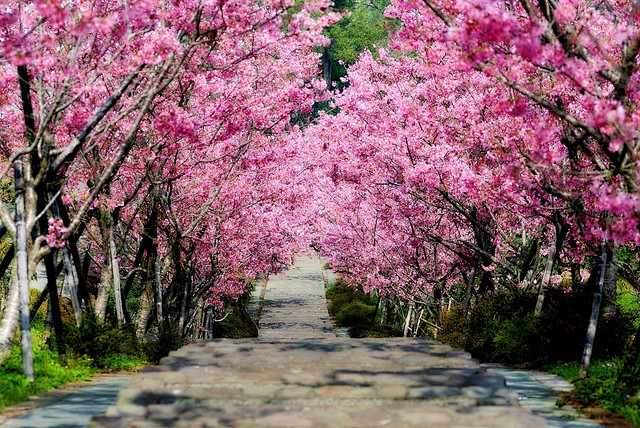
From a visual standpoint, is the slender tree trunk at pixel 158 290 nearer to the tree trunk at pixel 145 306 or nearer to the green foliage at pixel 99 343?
the tree trunk at pixel 145 306

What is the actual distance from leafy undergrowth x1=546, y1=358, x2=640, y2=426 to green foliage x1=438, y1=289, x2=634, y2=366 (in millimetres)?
1562

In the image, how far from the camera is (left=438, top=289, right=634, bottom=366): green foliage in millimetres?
12117

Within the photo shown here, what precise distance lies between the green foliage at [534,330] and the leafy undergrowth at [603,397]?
1.56 m

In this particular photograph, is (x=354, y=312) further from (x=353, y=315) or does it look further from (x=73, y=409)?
(x=73, y=409)

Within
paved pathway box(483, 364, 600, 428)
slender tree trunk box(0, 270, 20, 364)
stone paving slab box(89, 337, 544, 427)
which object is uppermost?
slender tree trunk box(0, 270, 20, 364)

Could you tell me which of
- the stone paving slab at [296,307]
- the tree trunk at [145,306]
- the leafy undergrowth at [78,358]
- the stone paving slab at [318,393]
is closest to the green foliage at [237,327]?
the stone paving slab at [296,307]

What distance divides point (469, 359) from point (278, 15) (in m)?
5.61

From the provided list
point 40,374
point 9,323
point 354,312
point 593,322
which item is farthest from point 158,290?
point 354,312

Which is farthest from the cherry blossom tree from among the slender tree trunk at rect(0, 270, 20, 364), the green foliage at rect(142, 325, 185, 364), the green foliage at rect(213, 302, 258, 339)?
the green foliage at rect(213, 302, 258, 339)

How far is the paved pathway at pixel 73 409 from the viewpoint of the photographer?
699 cm

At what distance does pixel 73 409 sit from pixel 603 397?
6.07 metres

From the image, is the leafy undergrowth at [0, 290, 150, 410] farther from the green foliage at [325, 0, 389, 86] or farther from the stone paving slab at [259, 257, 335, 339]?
the green foliage at [325, 0, 389, 86]

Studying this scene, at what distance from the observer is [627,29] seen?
7.59 meters

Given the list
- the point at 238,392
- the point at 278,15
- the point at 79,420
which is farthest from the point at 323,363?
the point at 278,15
